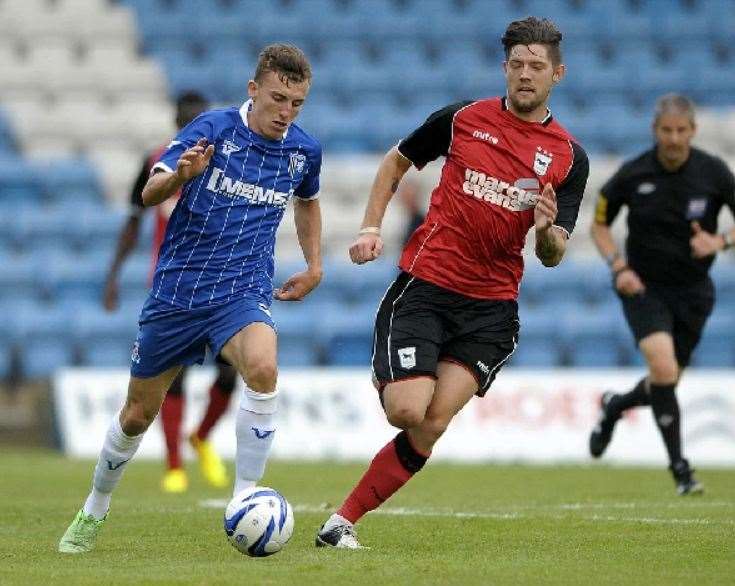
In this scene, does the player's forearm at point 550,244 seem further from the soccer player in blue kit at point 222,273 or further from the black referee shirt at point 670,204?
the black referee shirt at point 670,204

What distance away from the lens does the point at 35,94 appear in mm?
19141

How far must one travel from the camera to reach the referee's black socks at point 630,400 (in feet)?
34.6

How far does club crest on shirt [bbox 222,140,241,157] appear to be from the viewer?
6.62 metres

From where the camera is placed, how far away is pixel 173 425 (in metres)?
10.7

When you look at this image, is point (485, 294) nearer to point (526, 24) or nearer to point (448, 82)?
point (526, 24)

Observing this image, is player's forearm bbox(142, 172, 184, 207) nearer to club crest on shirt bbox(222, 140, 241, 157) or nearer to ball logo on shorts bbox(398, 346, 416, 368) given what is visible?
club crest on shirt bbox(222, 140, 241, 157)

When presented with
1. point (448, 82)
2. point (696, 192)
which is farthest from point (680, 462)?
point (448, 82)

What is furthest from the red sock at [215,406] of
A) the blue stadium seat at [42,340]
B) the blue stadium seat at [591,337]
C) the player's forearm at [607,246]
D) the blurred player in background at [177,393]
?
the blue stadium seat at [591,337]

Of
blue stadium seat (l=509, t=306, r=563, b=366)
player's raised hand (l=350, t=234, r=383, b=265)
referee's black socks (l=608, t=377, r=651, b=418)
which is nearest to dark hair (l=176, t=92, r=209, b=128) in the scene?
referee's black socks (l=608, t=377, r=651, b=418)

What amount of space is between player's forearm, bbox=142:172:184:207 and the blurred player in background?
3786mm

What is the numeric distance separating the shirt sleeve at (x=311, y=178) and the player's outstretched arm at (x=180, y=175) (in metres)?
0.66

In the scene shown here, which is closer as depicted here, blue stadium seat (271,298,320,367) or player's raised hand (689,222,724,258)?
player's raised hand (689,222,724,258)

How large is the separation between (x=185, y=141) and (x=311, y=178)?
0.74 metres

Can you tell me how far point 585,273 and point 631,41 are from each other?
4.87 meters
